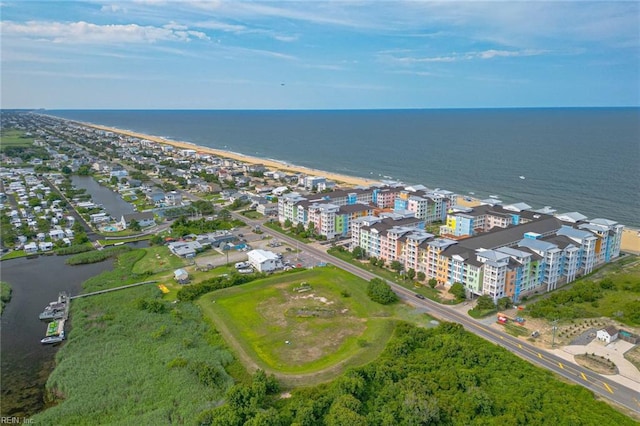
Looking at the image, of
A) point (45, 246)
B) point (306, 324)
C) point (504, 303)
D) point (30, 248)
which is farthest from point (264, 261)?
point (30, 248)

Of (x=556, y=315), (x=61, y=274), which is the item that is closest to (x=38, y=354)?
(x=61, y=274)

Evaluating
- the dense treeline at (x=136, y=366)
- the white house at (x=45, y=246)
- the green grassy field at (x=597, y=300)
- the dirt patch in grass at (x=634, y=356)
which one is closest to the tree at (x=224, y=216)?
the white house at (x=45, y=246)

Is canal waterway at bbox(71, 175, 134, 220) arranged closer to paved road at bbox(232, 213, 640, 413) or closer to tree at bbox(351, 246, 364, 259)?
tree at bbox(351, 246, 364, 259)

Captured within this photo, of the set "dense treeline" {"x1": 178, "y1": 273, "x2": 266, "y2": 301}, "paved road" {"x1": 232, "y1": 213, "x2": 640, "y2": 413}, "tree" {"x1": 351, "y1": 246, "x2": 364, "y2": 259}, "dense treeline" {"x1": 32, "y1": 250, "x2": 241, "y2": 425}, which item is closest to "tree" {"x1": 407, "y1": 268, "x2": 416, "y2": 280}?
"paved road" {"x1": 232, "y1": 213, "x2": 640, "y2": 413}

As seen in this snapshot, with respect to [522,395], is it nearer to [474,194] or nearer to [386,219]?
[386,219]

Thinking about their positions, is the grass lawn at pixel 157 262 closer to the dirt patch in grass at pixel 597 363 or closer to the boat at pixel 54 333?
the boat at pixel 54 333

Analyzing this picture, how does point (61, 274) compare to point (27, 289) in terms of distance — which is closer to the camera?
point (27, 289)
